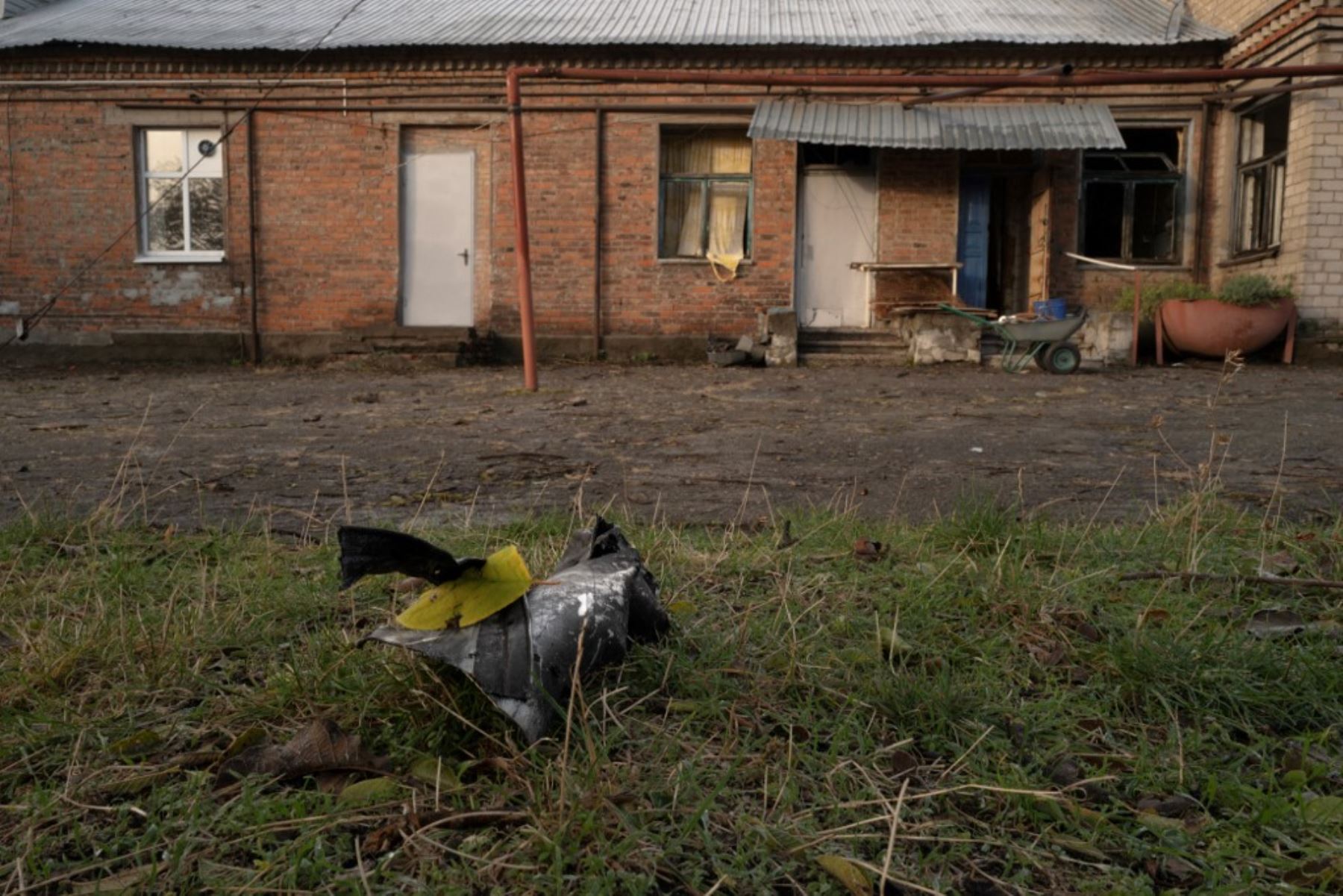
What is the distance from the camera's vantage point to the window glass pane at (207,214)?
1373 centimetres

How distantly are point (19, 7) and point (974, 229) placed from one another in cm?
1549

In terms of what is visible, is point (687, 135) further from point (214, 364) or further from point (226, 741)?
point (226, 741)

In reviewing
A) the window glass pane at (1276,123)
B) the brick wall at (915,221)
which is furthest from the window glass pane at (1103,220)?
the brick wall at (915,221)

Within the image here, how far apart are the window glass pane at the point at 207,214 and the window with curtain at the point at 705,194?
6235 millimetres

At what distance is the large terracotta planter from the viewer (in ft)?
37.1

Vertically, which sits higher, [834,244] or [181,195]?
[181,195]

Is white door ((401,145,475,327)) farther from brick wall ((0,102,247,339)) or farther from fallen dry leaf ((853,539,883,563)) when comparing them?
fallen dry leaf ((853,539,883,563))

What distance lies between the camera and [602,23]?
44.9 ft

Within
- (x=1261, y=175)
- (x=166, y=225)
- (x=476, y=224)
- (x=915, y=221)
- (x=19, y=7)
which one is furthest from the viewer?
(x=19, y=7)

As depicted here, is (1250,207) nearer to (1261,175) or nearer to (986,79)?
(1261,175)

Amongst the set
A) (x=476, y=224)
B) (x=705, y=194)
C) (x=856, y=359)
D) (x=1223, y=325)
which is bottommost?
(x=856, y=359)

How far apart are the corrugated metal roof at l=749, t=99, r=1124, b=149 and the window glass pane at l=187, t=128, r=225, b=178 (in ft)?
24.5

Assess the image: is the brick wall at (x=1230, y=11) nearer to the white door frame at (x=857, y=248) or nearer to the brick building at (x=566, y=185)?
the brick building at (x=566, y=185)

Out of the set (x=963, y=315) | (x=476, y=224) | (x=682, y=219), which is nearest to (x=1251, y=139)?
(x=963, y=315)
